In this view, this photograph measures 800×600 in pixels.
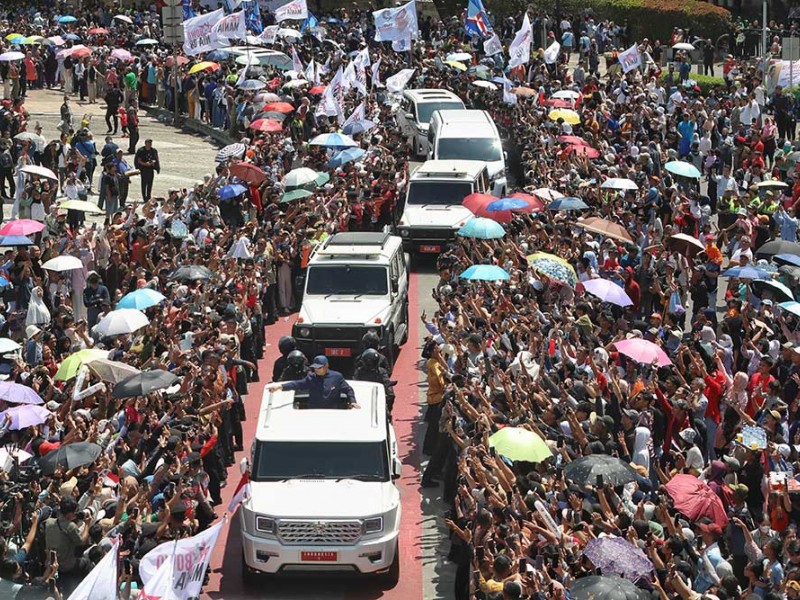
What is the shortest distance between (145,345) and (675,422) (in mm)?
7314

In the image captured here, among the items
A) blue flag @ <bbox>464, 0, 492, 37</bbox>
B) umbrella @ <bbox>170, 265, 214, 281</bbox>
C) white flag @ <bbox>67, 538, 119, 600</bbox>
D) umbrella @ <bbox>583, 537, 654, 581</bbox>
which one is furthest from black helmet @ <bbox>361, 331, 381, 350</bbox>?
blue flag @ <bbox>464, 0, 492, 37</bbox>

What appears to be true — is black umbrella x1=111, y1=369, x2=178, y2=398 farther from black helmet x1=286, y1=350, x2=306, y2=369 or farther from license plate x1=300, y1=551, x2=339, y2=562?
license plate x1=300, y1=551, x2=339, y2=562

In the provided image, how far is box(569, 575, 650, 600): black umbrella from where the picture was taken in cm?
1182

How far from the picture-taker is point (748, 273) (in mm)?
20812

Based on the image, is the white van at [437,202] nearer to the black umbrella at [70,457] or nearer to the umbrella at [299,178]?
the umbrella at [299,178]

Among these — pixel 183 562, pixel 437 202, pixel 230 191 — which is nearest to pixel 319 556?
pixel 183 562

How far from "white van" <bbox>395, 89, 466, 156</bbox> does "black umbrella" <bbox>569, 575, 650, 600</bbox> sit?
26737 mm

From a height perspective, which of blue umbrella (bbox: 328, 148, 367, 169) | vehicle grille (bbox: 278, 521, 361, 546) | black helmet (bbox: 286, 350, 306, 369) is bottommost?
vehicle grille (bbox: 278, 521, 361, 546)

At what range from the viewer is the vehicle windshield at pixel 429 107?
128 feet

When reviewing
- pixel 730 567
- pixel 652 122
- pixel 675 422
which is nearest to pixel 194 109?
pixel 652 122

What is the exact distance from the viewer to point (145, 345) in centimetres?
2067

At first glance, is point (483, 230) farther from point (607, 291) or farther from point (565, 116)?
point (565, 116)

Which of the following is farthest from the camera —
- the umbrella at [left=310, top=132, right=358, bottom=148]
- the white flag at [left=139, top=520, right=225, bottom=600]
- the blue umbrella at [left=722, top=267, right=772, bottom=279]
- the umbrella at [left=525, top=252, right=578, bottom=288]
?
the umbrella at [left=310, top=132, right=358, bottom=148]

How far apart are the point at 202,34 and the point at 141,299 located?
19.0 meters
